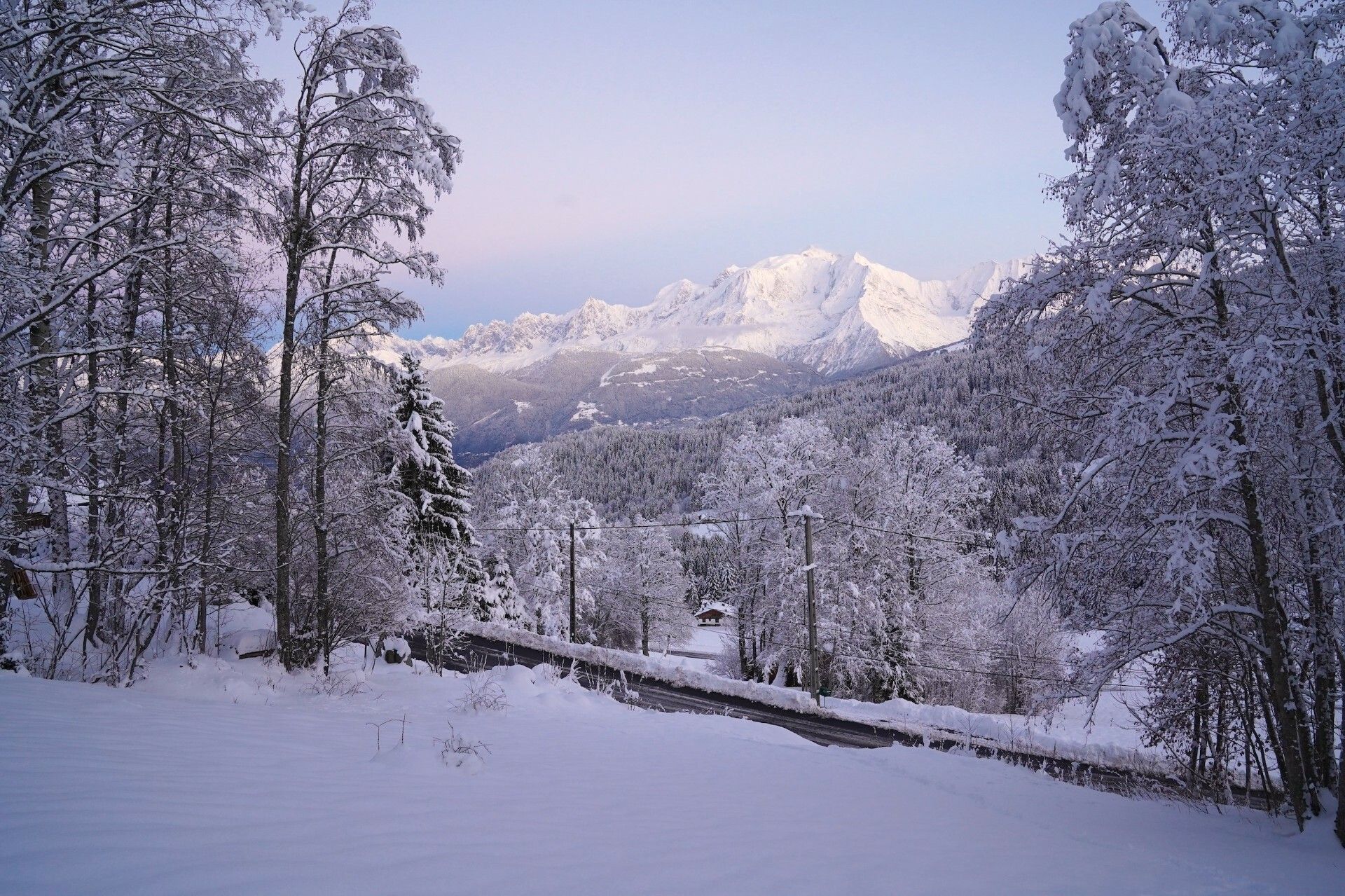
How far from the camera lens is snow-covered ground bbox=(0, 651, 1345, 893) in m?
3.02

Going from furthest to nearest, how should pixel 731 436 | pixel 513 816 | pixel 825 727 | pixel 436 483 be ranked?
pixel 731 436 → pixel 436 483 → pixel 825 727 → pixel 513 816

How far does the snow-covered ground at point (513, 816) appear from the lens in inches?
119

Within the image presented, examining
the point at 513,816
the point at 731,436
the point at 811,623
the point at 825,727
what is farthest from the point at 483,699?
the point at 731,436

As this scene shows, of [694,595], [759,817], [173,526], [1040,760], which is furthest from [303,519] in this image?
[694,595]

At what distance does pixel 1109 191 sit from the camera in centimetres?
607

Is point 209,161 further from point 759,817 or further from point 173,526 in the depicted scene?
point 759,817

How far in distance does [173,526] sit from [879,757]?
10.4 meters

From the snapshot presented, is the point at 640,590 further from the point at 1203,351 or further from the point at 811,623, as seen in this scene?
the point at 1203,351

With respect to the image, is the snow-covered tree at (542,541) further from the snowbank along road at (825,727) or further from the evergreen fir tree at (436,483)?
the snowbank along road at (825,727)

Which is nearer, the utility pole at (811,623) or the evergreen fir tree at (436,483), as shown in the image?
the utility pole at (811,623)

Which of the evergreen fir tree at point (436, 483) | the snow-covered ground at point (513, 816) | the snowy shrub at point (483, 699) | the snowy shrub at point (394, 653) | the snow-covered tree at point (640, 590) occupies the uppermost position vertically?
the evergreen fir tree at point (436, 483)

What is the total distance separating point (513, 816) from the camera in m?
4.32

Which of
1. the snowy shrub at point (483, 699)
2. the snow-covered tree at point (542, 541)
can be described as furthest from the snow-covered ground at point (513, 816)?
the snow-covered tree at point (542, 541)

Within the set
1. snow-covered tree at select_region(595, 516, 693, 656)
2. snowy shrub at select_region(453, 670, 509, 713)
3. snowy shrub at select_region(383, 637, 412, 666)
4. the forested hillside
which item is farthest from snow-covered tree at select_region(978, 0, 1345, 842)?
the forested hillside
